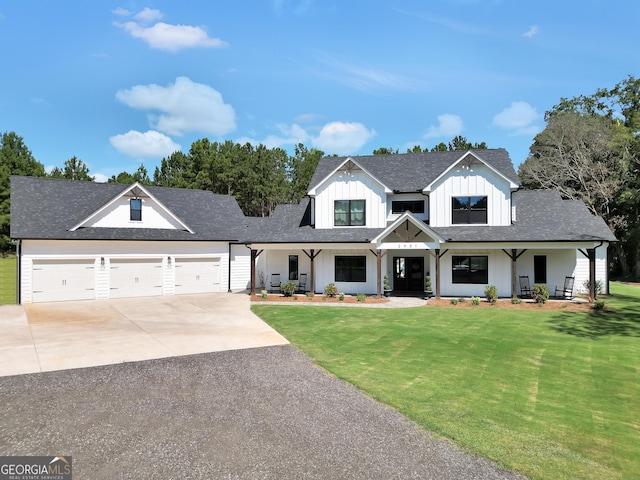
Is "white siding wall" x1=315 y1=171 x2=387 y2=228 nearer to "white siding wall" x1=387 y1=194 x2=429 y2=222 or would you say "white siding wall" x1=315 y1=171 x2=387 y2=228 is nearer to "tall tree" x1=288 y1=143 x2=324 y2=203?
"white siding wall" x1=387 y1=194 x2=429 y2=222

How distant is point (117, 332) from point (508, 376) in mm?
11496

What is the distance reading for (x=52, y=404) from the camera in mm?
6965

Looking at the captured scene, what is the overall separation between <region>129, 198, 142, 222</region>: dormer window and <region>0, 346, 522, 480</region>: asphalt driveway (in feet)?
50.3

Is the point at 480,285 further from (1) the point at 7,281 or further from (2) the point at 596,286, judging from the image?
(1) the point at 7,281

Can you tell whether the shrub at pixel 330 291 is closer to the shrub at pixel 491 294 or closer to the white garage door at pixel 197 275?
the white garage door at pixel 197 275

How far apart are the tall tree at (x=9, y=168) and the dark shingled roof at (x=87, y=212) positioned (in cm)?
2622

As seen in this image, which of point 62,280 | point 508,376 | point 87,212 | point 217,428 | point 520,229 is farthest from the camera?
point 87,212

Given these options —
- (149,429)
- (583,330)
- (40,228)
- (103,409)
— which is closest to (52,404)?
(103,409)

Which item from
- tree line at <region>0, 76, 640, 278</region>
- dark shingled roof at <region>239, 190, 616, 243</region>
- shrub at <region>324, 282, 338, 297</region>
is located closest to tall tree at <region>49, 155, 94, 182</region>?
tree line at <region>0, 76, 640, 278</region>

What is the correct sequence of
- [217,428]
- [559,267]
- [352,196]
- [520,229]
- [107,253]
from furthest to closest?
[352,196] → [107,253] → [559,267] → [520,229] → [217,428]

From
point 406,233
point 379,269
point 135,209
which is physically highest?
point 135,209

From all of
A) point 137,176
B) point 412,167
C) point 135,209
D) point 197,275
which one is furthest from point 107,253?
point 137,176

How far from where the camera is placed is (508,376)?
338 inches

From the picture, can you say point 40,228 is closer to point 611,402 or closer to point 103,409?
point 103,409
